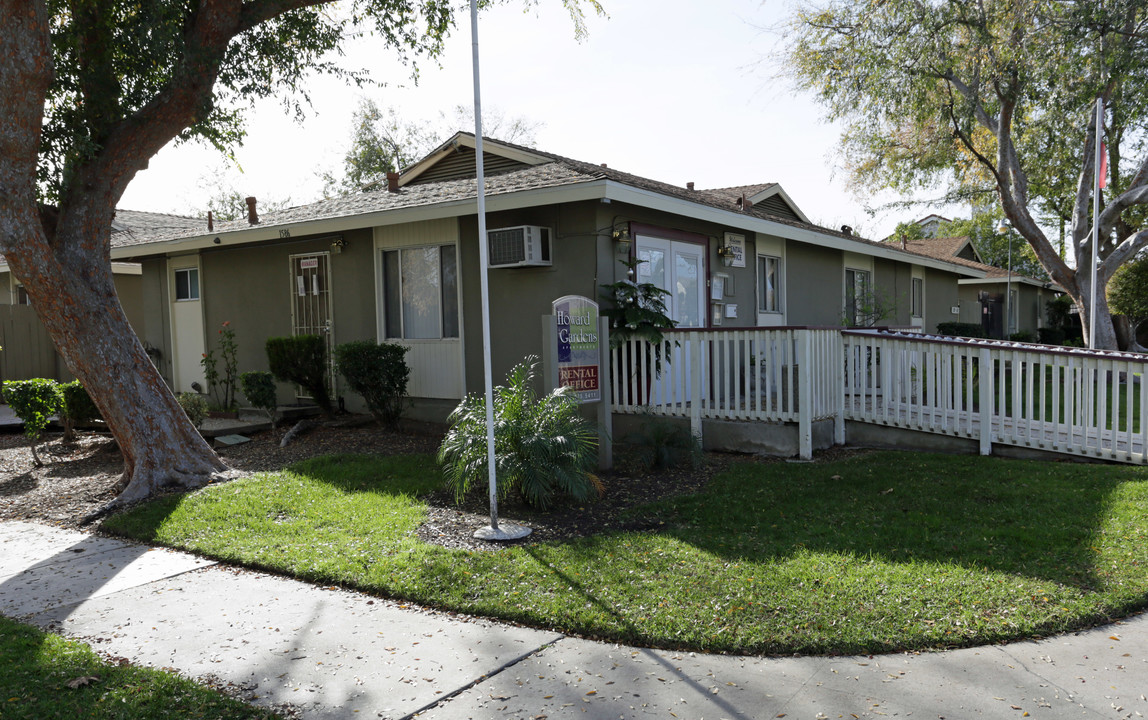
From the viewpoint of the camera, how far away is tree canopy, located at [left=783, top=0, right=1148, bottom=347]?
46.4 feet

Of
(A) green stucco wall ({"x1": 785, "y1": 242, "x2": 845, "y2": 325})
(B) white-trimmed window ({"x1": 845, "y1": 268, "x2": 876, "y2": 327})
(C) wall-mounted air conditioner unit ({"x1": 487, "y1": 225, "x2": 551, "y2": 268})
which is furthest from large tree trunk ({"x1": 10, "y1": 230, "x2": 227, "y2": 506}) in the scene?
(B) white-trimmed window ({"x1": 845, "y1": 268, "x2": 876, "y2": 327})

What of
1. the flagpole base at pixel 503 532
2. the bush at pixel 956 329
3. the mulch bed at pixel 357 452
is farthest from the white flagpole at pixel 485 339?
the bush at pixel 956 329

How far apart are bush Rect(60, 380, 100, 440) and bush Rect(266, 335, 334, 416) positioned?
227 centimetres

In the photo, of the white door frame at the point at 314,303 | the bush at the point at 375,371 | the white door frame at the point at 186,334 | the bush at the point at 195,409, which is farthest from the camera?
the white door frame at the point at 186,334

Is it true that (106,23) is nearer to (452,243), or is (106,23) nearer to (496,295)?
(452,243)

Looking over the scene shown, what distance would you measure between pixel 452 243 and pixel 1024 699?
8293 millimetres

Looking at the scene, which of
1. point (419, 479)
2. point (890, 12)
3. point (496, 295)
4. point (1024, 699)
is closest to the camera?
point (1024, 699)

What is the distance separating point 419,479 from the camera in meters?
7.50

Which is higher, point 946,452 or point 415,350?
point 415,350

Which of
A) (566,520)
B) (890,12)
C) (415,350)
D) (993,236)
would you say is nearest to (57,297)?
(415,350)

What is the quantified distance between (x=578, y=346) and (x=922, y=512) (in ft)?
10.8

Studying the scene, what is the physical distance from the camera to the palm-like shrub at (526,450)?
243 inches

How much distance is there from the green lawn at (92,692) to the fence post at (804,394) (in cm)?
606

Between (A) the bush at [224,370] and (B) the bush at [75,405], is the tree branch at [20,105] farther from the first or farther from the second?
(A) the bush at [224,370]
